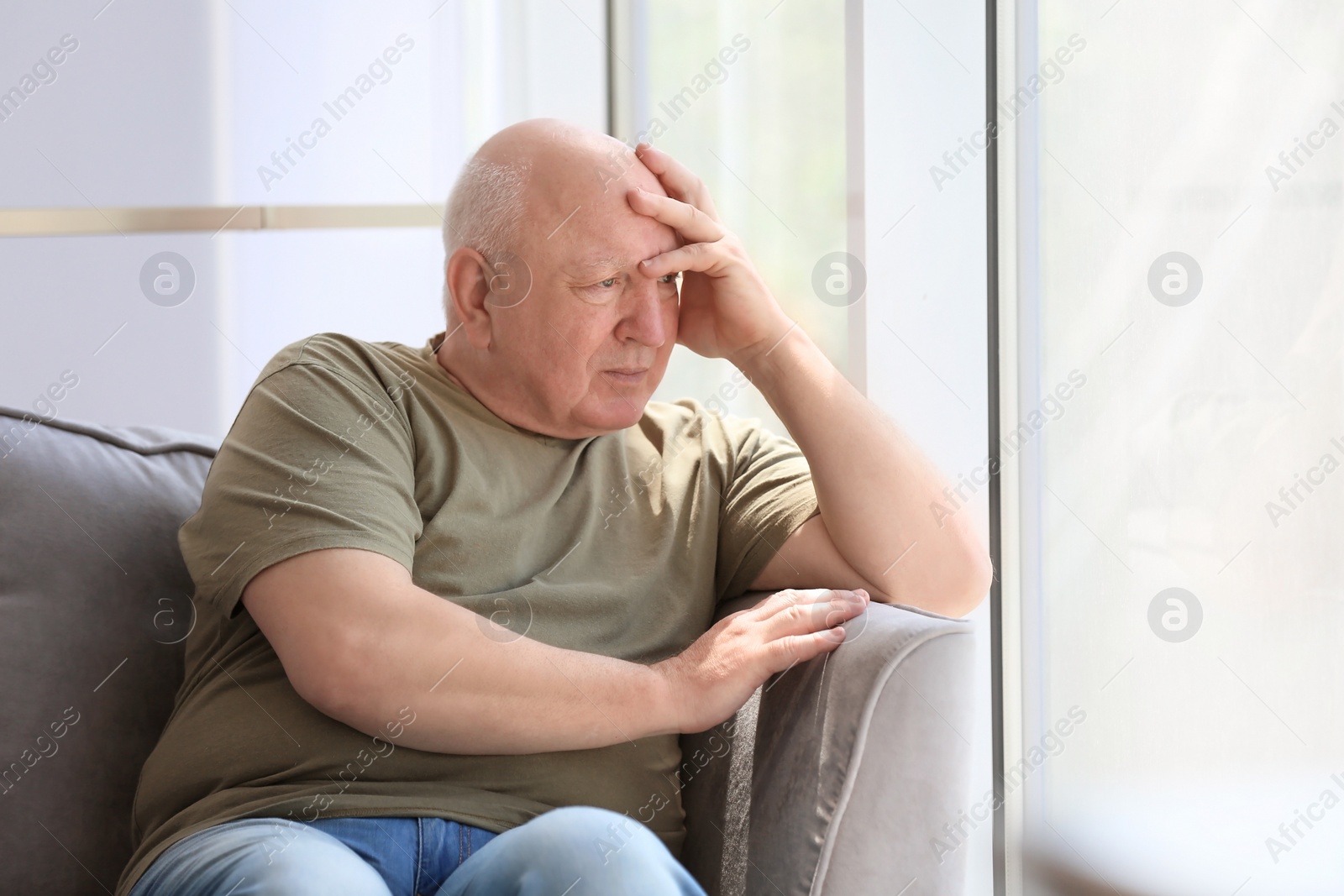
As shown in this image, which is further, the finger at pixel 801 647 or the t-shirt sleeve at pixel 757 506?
the t-shirt sleeve at pixel 757 506

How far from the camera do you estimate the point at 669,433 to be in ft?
4.87

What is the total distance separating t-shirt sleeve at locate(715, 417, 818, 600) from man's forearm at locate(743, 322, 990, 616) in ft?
0.20

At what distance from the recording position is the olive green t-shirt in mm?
1095

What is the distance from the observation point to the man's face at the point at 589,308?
1275 mm

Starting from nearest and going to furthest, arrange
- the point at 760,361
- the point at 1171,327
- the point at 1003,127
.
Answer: the point at 1171,327 < the point at 760,361 < the point at 1003,127

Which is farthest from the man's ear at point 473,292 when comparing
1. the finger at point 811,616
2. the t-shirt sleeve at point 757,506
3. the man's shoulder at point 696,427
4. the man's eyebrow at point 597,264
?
the finger at point 811,616

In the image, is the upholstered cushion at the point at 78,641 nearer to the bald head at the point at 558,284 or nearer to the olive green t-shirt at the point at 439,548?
the olive green t-shirt at the point at 439,548

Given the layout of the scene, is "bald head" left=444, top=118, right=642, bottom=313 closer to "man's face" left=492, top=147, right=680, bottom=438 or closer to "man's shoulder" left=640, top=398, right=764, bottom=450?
"man's face" left=492, top=147, right=680, bottom=438

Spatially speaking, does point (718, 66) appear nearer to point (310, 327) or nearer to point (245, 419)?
point (310, 327)

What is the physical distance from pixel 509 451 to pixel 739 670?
404mm

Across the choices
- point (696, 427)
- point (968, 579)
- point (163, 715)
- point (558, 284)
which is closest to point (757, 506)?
point (696, 427)

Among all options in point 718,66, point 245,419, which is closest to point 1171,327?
point 245,419

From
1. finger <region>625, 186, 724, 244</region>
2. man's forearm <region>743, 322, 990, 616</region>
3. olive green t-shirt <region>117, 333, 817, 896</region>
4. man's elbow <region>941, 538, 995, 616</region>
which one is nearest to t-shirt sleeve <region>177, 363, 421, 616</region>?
olive green t-shirt <region>117, 333, 817, 896</region>

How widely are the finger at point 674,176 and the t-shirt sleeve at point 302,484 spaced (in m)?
0.42
